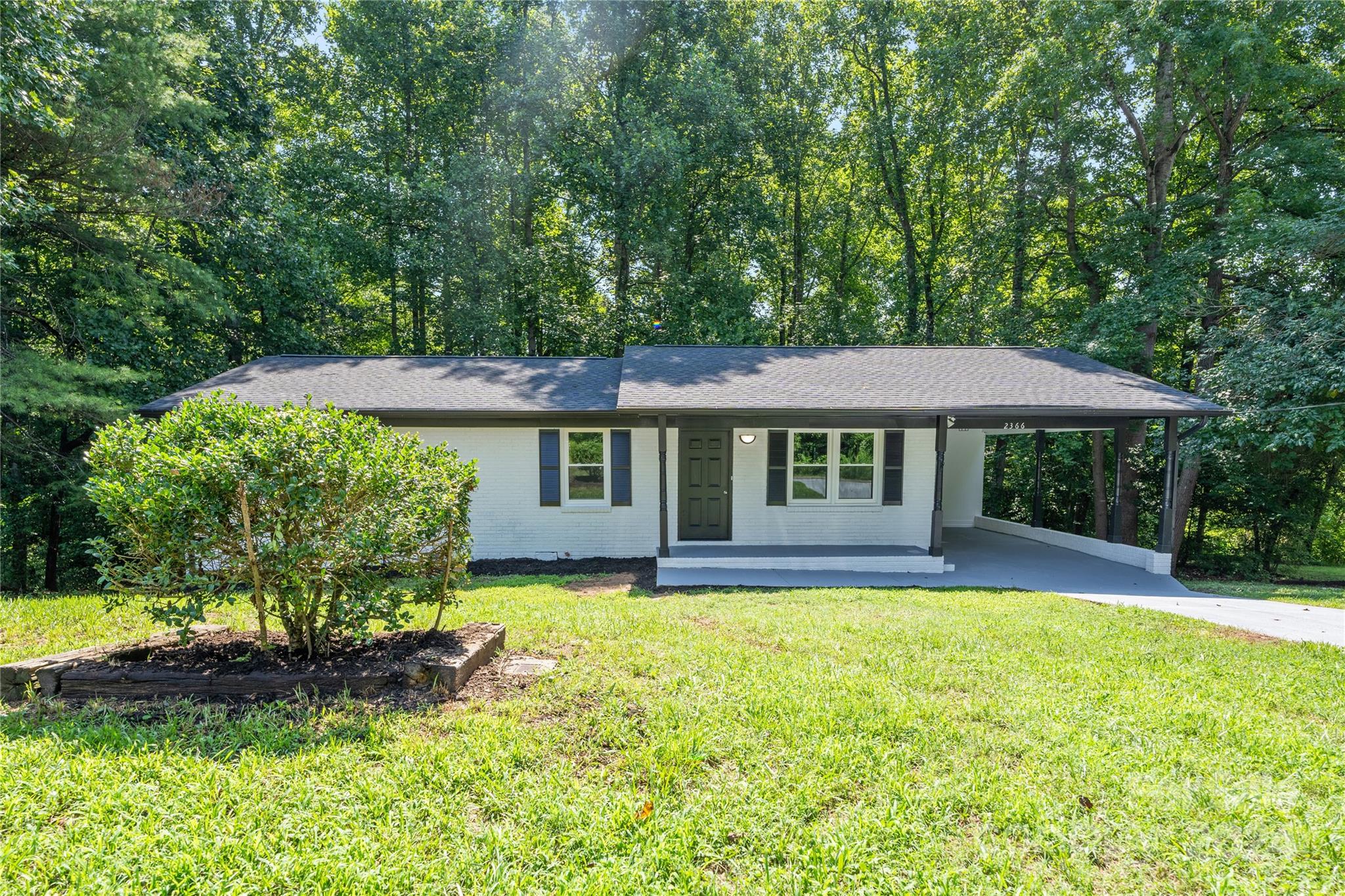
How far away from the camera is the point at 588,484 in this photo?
34.7ft

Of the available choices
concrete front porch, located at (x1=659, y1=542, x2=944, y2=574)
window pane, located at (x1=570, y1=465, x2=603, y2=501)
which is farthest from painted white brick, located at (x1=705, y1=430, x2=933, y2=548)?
window pane, located at (x1=570, y1=465, x2=603, y2=501)

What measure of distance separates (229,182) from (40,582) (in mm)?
9782

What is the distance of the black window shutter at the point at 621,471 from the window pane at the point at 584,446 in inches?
11.3

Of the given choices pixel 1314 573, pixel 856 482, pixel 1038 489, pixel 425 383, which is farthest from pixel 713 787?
pixel 1314 573

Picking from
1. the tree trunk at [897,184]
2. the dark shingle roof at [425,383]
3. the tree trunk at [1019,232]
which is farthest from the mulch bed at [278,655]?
the tree trunk at [897,184]

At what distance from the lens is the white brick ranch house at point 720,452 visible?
379 inches

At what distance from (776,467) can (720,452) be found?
1045 millimetres

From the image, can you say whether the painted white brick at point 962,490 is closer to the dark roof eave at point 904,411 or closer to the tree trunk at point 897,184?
the dark roof eave at point 904,411

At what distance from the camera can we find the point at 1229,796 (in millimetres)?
2727

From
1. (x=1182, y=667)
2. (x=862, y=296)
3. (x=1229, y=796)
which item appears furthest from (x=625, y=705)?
(x=862, y=296)

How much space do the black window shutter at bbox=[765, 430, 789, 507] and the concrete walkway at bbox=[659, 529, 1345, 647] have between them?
68.8 inches

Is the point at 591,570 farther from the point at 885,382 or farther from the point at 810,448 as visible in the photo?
the point at 885,382

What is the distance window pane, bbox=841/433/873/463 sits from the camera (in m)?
10.6

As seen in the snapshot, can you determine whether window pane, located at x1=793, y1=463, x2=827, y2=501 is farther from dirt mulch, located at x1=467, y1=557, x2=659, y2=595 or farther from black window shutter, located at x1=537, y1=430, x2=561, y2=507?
black window shutter, located at x1=537, y1=430, x2=561, y2=507
